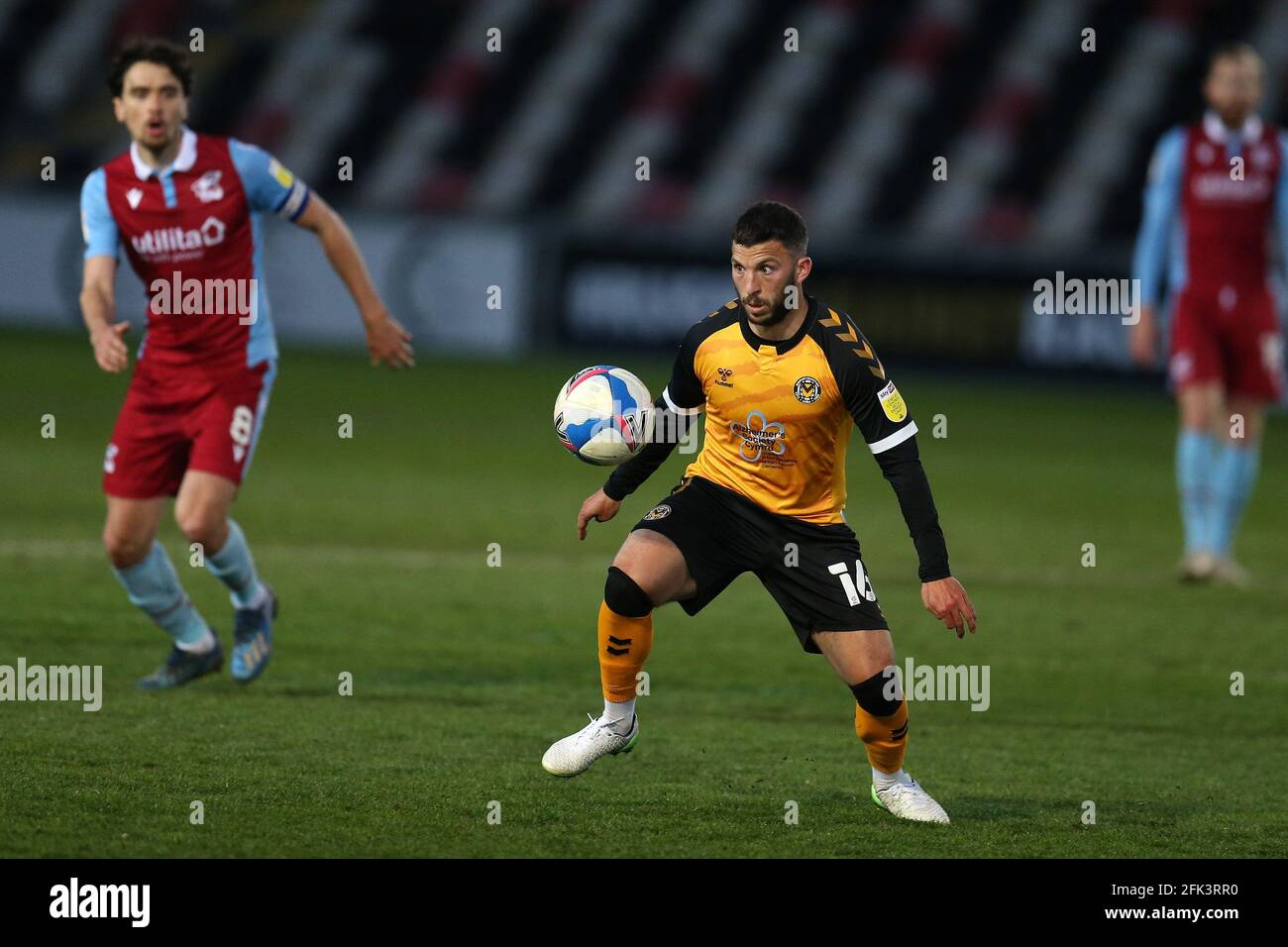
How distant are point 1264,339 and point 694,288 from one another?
407 inches

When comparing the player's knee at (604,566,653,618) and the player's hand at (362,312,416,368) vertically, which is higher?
the player's hand at (362,312,416,368)

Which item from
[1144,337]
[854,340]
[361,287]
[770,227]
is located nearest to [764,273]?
[770,227]

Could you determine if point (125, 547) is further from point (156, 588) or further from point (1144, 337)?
point (1144, 337)

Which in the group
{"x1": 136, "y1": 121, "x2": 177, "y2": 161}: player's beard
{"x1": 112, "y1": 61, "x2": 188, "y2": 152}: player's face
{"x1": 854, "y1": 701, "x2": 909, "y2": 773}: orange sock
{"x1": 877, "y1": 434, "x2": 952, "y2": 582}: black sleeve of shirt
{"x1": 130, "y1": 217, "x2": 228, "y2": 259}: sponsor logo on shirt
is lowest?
{"x1": 854, "y1": 701, "x2": 909, "y2": 773}: orange sock

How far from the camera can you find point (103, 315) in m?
6.39

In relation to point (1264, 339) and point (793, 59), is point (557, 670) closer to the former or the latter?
point (1264, 339)

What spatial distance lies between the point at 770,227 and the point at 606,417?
0.81m

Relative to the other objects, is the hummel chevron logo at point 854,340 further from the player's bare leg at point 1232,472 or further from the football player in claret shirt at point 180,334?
the player's bare leg at point 1232,472

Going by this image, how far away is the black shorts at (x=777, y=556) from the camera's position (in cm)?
531

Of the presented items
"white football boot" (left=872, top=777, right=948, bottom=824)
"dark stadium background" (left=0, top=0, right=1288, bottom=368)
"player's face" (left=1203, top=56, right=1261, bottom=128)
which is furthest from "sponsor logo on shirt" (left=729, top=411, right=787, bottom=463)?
"dark stadium background" (left=0, top=0, right=1288, bottom=368)

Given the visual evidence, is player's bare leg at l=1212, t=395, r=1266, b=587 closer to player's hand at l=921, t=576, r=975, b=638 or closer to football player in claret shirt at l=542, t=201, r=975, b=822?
football player in claret shirt at l=542, t=201, r=975, b=822

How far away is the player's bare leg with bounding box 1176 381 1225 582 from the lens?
32.6ft

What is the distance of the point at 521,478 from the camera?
13141mm

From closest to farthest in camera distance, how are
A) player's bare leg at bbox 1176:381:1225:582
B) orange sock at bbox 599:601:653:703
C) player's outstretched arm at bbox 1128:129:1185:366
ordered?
orange sock at bbox 599:601:653:703 < player's bare leg at bbox 1176:381:1225:582 < player's outstretched arm at bbox 1128:129:1185:366
